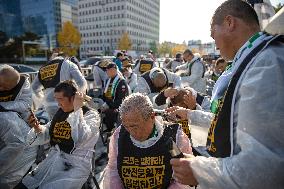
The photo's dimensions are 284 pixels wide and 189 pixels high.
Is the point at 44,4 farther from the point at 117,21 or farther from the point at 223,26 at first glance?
the point at 223,26

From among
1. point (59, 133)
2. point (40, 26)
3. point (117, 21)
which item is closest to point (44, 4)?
point (40, 26)

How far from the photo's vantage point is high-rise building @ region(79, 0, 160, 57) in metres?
93.0

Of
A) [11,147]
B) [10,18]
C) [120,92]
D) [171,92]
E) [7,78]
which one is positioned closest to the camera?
[171,92]

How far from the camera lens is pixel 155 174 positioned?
8.04 ft

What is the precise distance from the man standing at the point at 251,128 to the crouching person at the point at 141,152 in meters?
1.12

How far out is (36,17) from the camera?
249ft

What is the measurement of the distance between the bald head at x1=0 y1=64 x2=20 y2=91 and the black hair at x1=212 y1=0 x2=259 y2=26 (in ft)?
10.3

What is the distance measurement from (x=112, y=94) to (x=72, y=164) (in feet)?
10.3

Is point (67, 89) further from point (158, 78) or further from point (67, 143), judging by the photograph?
point (158, 78)

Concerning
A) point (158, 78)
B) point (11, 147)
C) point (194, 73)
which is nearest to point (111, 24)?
point (194, 73)

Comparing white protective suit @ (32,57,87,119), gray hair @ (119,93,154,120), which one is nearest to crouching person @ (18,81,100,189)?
gray hair @ (119,93,154,120)

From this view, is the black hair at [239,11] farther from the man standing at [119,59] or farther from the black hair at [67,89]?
the man standing at [119,59]

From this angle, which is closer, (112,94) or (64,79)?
(64,79)

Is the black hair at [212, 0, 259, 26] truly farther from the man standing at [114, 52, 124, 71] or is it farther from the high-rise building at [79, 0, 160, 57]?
the high-rise building at [79, 0, 160, 57]
